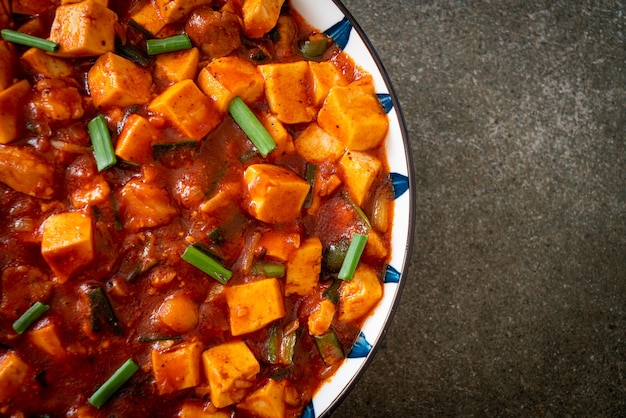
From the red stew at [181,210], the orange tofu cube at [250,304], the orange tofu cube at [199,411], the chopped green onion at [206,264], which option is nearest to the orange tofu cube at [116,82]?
the red stew at [181,210]

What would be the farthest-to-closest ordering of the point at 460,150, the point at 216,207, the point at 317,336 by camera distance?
the point at 460,150 < the point at 317,336 < the point at 216,207

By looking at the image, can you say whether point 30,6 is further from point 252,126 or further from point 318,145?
point 318,145

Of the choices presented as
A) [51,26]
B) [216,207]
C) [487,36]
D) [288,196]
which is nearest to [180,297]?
[216,207]

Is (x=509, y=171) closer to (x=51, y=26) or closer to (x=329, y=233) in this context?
(x=329, y=233)

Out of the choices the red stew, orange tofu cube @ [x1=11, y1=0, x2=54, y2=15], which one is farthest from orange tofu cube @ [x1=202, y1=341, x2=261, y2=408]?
orange tofu cube @ [x1=11, y1=0, x2=54, y2=15]

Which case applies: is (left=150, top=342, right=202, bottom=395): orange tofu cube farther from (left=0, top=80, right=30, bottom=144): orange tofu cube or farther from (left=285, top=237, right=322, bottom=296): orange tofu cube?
(left=0, top=80, right=30, bottom=144): orange tofu cube

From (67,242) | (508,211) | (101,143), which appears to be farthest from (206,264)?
(508,211)
